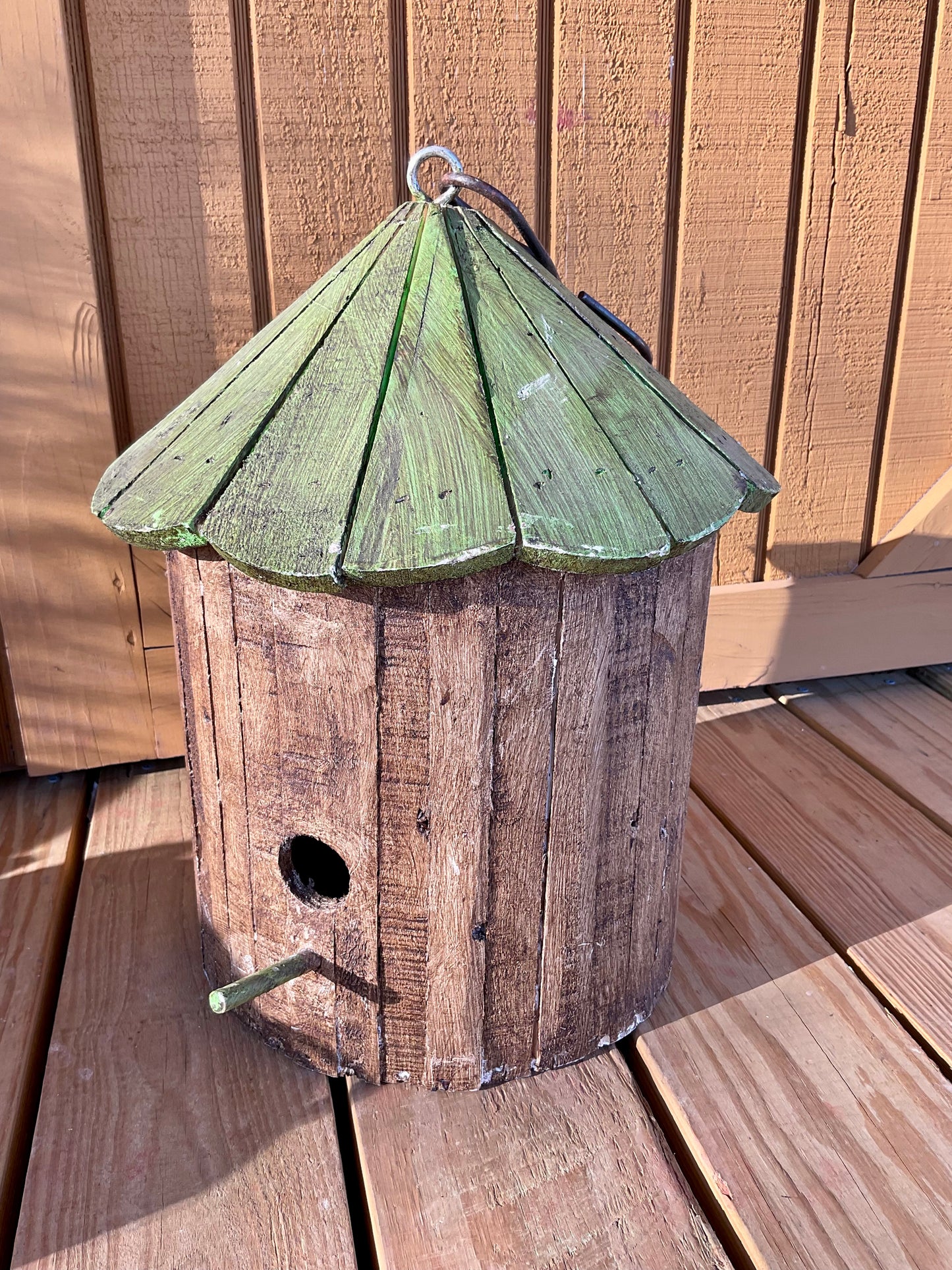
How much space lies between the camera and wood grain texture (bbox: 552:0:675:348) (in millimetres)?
1881

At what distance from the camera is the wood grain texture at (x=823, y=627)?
2408 mm

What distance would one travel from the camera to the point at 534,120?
6.21 feet

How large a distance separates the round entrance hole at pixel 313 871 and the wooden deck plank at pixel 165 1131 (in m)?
0.24

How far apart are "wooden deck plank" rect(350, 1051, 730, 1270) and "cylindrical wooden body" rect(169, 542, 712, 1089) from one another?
0.05 m

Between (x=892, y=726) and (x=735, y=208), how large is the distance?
1320 mm

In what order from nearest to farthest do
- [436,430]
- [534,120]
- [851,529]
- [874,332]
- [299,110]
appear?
1. [436,430]
2. [299,110]
3. [534,120]
4. [874,332]
5. [851,529]

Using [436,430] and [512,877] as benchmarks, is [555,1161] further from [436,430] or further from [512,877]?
[436,430]

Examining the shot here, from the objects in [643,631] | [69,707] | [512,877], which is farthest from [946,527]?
[69,707]

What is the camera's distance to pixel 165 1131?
124 cm

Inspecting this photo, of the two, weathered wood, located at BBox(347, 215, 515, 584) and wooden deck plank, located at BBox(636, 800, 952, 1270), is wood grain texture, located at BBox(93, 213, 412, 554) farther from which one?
wooden deck plank, located at BBox(636, 800, 952, 1270)

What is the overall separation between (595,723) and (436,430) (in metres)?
0.41

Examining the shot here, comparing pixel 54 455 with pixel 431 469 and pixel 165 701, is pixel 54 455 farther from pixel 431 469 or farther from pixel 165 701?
pixel 431 469

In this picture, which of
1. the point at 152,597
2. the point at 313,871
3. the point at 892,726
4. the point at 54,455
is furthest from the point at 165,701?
the point at 892,726

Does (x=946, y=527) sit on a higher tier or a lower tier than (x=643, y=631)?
lower
